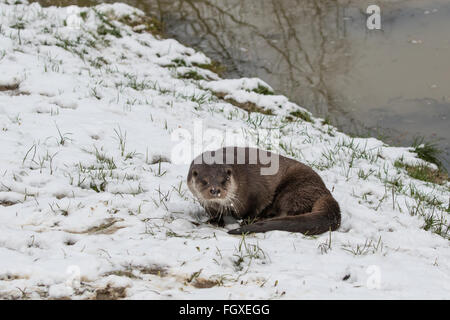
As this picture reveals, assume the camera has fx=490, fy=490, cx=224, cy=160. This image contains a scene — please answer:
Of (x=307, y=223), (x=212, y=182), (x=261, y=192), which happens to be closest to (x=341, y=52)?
(x=261, y=192)

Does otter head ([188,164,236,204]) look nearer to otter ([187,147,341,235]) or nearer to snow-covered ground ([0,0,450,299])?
otter ([187,147,341,235])

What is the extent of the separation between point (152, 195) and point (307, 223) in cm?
135

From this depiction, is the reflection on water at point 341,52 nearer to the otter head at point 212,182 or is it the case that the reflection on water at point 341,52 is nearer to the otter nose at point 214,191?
the otter head at point 212,182

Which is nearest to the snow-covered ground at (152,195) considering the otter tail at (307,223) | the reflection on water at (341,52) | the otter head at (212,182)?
the otter tail at (307,223)

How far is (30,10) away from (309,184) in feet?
22.5

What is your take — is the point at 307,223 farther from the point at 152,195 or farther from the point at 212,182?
the point at 152,195

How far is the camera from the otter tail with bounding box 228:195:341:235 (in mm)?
3529

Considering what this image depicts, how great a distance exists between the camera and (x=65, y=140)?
4.93 meters

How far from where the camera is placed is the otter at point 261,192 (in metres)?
3.65

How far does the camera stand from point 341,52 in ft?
30.0

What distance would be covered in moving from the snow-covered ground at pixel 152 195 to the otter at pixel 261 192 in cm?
14
